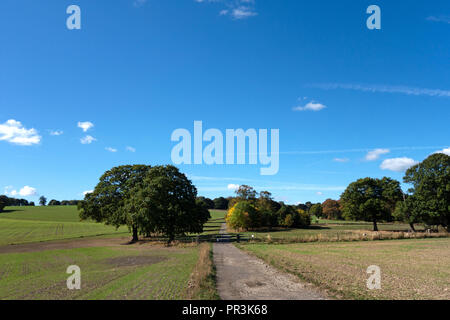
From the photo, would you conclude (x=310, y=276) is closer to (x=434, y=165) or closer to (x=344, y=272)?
(x=344, y=272)

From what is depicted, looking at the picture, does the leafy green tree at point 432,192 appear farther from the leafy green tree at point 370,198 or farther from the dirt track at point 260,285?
the dirt track at point 260,285

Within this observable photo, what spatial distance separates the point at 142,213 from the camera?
4084 cm

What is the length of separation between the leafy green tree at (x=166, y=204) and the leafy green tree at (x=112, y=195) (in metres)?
6.08

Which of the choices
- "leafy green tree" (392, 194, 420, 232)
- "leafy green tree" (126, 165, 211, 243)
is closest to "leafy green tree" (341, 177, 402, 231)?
"leafy green tree" (392, 194, 420, 232)

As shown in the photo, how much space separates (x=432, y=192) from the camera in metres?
53.8

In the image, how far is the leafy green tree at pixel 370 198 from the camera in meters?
63.9

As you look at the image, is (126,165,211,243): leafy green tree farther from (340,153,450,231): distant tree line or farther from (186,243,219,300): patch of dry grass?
(340,153,450,231): distant tree line

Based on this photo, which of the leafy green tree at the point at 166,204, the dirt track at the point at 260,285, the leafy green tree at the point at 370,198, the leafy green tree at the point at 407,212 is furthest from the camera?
the leafy green tree at the point at 370,198

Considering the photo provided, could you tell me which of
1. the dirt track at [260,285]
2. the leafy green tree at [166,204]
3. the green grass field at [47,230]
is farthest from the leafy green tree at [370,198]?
the green grass field at [47,230]

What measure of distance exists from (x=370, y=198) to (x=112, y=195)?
61.6m

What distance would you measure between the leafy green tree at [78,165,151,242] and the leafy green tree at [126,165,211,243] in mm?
6083

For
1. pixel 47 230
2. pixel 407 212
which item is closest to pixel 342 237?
pixel 407 212
